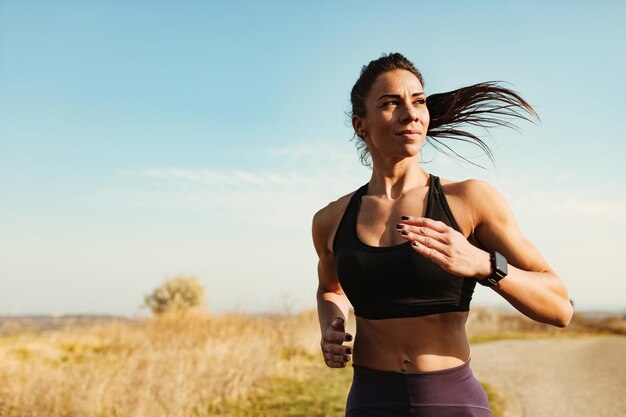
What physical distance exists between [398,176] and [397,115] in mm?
327

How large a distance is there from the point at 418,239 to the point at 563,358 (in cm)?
1517

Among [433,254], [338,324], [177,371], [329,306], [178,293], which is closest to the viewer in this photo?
[433,254]

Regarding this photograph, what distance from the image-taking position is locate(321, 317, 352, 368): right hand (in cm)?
271

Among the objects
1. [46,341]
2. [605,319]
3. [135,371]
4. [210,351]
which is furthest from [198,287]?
[605,319]

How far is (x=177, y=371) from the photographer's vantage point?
28.0ft

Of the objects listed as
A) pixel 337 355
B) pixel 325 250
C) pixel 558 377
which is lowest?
pixel 558 377

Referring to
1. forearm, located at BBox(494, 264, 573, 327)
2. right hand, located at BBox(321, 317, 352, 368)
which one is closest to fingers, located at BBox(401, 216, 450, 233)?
forearm, located at BBox(494, 264, 573, 327)

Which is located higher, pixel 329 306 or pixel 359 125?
pixel 359 125

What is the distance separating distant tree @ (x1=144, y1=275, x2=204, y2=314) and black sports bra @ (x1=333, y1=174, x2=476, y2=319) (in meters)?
20.9

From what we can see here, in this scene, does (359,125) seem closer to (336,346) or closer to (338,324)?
(338,324)

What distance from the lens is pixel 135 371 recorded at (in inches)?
327

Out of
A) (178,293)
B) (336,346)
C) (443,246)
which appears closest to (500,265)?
(443,246)

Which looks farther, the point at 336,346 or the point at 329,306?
the point at 329,306

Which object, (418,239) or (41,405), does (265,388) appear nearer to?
(41,405)
